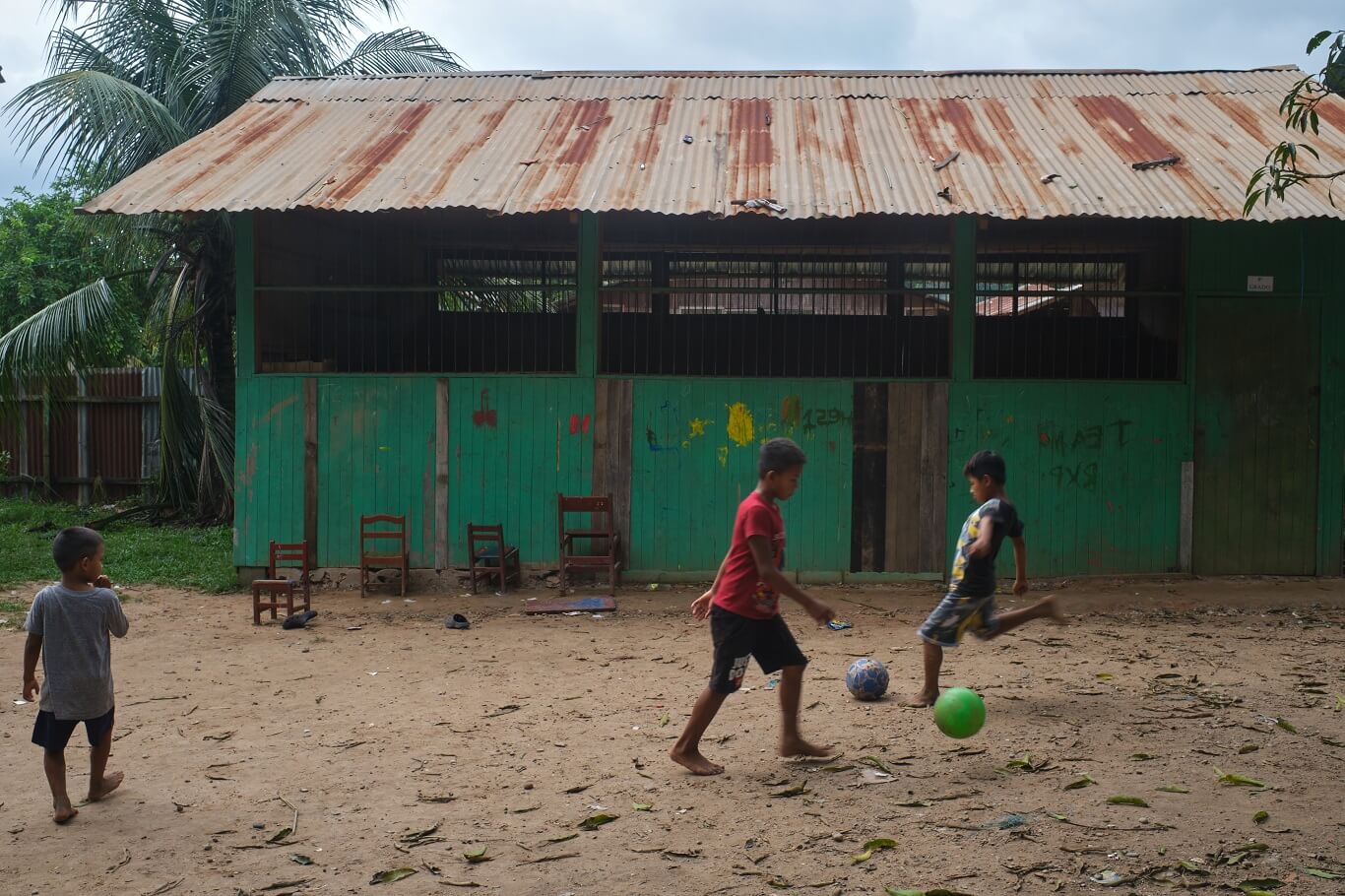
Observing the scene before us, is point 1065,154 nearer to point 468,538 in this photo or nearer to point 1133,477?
point 1133,477

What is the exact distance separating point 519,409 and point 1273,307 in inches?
251

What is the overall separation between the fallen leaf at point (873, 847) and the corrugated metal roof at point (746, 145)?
549cm

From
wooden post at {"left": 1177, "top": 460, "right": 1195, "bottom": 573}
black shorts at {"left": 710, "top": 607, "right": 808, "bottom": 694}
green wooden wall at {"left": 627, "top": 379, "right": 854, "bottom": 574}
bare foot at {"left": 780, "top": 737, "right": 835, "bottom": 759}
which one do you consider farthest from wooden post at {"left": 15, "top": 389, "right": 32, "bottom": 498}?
wooden post at {"left": 1177, "top": 460, "right": 1195, "bottom": 573}

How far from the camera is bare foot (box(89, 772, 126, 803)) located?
433cm

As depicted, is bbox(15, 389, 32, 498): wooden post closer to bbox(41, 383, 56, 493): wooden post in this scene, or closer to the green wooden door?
bbox(41, 383, 56, 493): wooden post

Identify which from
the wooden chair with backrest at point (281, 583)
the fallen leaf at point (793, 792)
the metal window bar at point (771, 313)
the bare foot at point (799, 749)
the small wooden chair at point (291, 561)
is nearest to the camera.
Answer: the fallen leaf at point (793, 792)

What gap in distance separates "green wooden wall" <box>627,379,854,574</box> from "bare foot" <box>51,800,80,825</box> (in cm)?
562

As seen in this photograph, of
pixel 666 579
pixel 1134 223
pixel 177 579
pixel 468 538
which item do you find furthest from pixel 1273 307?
pixel 177 579

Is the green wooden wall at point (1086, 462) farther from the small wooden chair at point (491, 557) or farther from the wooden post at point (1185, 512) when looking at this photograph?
the small wooden chair at point (491, 557)

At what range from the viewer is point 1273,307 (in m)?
9.12

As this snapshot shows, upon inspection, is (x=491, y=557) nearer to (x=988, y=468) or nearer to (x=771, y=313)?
(x=771, y=313)

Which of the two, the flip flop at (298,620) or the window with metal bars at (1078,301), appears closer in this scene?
the flip flop at (298,620)

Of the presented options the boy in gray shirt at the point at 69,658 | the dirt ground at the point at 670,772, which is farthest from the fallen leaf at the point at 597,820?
the boy in gray shirt at the point at 69,658

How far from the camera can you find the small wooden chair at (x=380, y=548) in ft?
29.8
